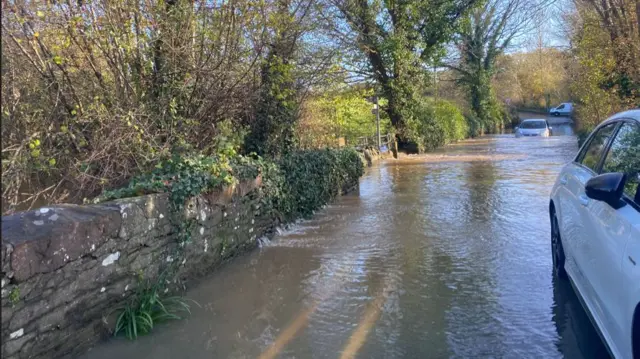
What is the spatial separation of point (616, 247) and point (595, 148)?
201cm

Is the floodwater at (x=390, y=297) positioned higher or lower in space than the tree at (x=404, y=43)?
lower

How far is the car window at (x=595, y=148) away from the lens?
4379mm

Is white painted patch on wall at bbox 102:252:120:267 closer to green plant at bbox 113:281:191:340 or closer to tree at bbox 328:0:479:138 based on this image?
green plant at bbox 113:281:191:340

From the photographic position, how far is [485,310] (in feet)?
15.1

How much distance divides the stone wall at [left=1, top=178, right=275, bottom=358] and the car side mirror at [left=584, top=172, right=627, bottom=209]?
3436 millimetres

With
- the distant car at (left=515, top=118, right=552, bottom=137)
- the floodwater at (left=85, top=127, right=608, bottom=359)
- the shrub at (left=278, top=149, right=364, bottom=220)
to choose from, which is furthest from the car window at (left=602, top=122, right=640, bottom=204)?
the distant car at (left=515, top=118, right=552, bottom=137)

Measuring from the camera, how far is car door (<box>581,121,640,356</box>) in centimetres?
277

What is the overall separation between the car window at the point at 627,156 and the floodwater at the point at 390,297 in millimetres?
1262

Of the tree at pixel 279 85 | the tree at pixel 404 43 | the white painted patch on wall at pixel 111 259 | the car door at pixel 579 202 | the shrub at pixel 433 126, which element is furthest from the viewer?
the shrub at pixel 433 126

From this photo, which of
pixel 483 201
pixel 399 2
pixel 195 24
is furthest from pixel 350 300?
pixel 399 2

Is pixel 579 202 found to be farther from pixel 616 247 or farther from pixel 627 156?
pixel 616 247

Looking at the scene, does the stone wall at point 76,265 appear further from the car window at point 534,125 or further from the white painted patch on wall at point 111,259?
the car window at point 534,125

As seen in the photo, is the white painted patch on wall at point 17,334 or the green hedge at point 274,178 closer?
the white painted patch on wall at point 17,334

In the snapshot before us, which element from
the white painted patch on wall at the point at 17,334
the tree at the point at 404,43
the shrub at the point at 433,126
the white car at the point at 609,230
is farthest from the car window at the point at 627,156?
the shrub at the point at 433,126
